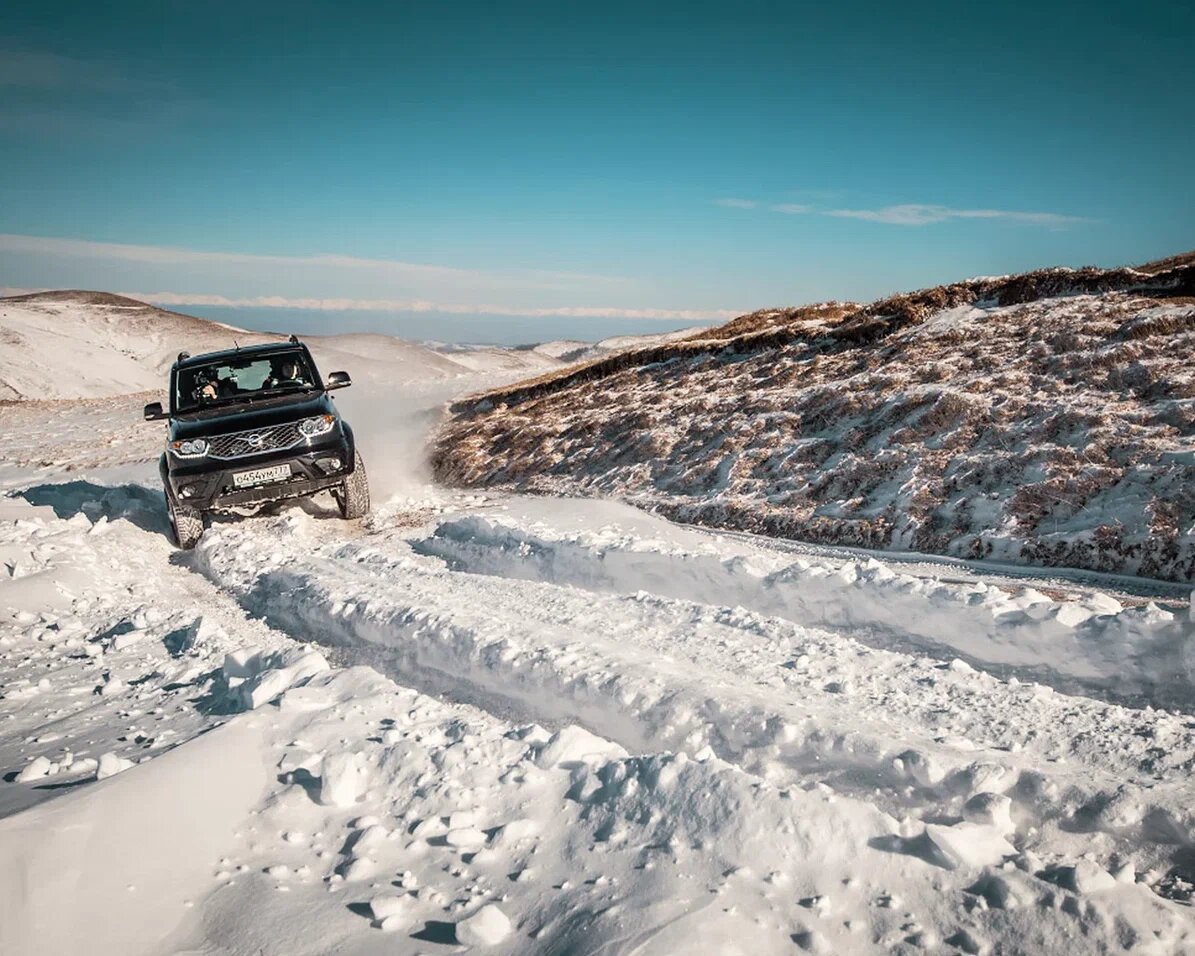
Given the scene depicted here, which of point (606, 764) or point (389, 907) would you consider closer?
point (389, 907)

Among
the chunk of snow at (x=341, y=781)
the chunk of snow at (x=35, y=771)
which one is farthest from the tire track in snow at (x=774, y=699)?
the chunk of snow at (x=35, y=771)

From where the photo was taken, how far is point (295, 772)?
3195 mm

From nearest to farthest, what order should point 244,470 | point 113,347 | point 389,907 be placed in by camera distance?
point 389,907, point 244,470, point 113,347

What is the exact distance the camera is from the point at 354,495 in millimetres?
Result: 9141

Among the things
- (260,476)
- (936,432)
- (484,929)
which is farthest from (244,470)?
(936,432)

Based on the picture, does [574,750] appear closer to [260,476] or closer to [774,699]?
[774,699]

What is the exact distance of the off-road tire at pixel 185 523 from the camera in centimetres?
836

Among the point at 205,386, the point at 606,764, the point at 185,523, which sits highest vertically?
the point at 205,386

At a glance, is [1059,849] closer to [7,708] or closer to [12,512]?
[7,708]

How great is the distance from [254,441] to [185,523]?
125 centimetres

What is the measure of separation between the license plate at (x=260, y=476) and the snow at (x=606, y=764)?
207 cm

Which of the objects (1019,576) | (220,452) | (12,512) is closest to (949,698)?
(1019,576)

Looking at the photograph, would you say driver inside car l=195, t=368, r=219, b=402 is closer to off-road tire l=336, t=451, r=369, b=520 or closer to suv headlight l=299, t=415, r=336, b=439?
suv headlight l=299, t=415, r=336, b=439

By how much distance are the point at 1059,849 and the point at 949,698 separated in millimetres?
1211
